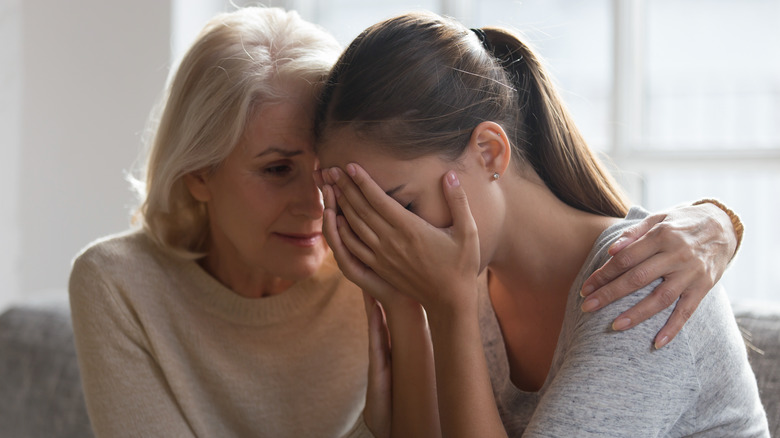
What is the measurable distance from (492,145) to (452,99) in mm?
97

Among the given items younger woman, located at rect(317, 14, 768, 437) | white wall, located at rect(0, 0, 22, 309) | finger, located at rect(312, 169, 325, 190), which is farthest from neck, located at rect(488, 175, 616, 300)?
white wall, located at rect(0, 0, 22, 309)

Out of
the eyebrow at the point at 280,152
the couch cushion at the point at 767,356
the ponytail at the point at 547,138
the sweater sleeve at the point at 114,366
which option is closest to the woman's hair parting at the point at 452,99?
the ponytail at the point at 547,138

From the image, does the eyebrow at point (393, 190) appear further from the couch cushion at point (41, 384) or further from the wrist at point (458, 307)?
the couch cushion at point (41, 384)

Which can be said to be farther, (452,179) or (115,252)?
(115,252)

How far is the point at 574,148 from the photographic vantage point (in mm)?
1347

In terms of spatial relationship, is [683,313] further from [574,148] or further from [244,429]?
[244,429]

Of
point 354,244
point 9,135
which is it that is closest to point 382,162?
point 354,244

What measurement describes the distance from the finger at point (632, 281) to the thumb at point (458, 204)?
0.22 metres

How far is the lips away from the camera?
1491 mm

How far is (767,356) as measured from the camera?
150 cm

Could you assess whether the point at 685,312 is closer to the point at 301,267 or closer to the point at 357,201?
the point at 357,201

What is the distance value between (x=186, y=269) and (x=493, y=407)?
75cm

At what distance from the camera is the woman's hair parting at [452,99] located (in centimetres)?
118

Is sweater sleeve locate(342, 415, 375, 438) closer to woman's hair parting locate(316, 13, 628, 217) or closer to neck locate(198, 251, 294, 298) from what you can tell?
neck locate(198, 251, 294, 298)
